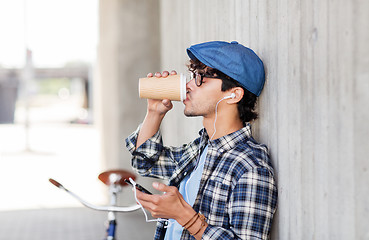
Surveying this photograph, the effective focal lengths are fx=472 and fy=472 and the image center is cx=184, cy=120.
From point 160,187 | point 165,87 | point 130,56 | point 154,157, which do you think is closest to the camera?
point 160,187

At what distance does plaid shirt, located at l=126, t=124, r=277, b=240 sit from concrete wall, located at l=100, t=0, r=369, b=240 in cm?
10

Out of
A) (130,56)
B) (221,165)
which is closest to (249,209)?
(221,165)

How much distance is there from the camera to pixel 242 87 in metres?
2.00

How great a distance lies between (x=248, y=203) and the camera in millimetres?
1698

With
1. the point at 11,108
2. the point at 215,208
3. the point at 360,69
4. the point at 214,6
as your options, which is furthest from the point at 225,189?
the point at 11,108

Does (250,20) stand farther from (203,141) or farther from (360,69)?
(360,69)

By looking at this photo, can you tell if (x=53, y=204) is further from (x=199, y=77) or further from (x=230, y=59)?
(x=230, y=59)

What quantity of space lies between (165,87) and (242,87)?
345 millimetres

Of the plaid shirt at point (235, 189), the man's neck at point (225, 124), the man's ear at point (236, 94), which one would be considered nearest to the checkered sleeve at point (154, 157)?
the plaid shirt at point (235, 189)

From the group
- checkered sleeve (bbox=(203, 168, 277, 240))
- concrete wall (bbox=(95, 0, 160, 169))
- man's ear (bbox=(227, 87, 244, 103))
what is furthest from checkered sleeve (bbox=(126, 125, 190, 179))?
concrete wall (bbox=(95, 0, 160, 169))

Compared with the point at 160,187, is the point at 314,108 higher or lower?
higher

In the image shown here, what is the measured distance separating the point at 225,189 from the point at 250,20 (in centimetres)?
85

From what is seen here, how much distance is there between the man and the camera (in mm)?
1674

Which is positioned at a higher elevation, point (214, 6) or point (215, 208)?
point (214, 6)
